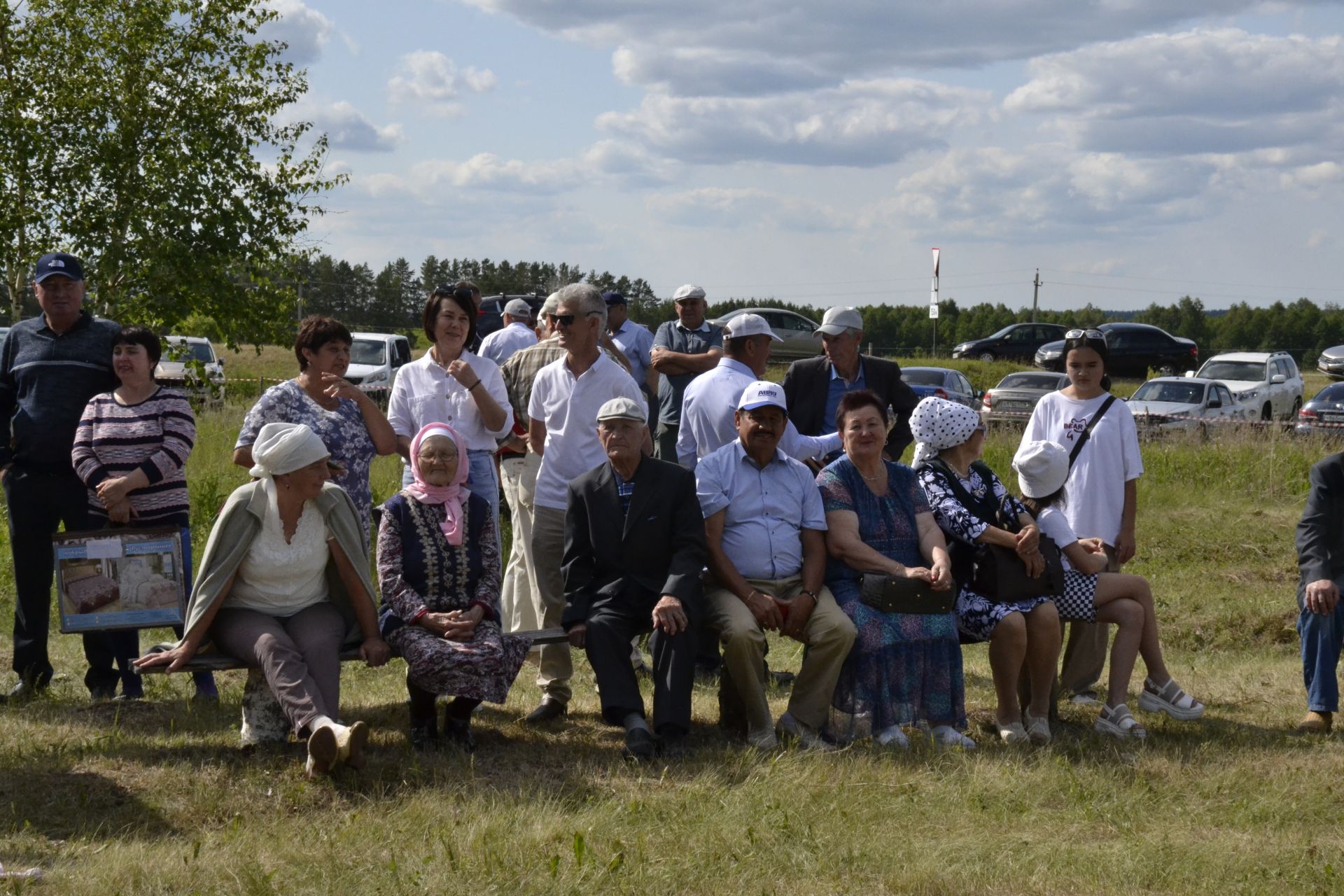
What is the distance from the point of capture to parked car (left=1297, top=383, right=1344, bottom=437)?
1791cm

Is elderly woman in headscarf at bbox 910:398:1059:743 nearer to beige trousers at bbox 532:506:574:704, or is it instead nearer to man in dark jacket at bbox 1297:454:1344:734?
man in dark jacket at bbox 1297:454:1344:734

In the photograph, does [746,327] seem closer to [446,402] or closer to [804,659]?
[446,402]

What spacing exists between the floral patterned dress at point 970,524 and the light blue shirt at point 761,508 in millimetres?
525

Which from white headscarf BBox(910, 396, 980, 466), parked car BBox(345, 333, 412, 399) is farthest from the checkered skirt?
parked car BBox(345, 333, 412, 399)

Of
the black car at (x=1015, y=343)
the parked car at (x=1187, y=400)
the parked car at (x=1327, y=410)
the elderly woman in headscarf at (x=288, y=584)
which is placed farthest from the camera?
the black car at (x=1015, y=343)

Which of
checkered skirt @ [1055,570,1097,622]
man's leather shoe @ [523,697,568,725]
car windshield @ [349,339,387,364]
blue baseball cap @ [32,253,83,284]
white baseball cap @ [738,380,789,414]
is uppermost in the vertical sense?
blue baseball cap @ [32,253,83,284]

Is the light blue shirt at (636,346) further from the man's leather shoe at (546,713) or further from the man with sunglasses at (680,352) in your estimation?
the man's leather shoe at (546,713)

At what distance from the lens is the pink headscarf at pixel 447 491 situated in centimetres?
564

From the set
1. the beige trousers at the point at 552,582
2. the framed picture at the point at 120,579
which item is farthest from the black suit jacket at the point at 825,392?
the framed picture at the point at 120,579

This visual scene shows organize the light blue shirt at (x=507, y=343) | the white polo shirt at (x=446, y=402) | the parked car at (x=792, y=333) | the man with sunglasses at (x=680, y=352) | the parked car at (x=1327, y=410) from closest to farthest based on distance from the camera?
the white polo shirt at (x=446, y=402), the man with sunglasses at (x=680, y=352), the light blue shirt at (x=507, y=343), the parked car at (x=1327, y=410), the parked car at (x=792, y=333)

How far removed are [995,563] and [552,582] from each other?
2.10 meters

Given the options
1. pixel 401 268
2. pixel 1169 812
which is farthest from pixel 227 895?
pixel 401 268

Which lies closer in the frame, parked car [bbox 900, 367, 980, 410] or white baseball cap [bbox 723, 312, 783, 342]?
white baseball cap [bbox 723, 312, 783, 342]

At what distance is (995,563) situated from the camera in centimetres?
595
